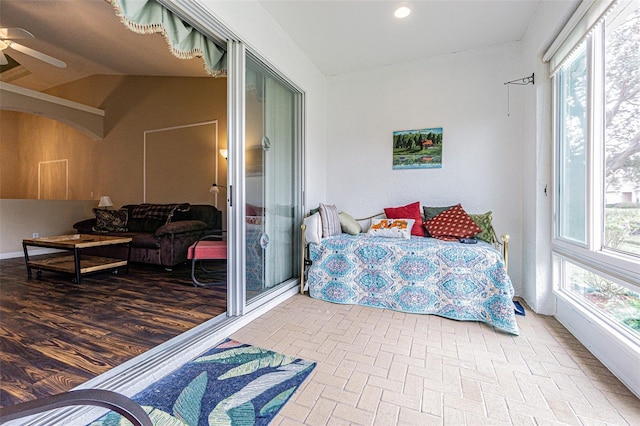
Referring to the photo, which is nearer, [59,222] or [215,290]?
[215,290]

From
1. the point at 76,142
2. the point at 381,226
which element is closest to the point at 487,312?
the point at 381,226

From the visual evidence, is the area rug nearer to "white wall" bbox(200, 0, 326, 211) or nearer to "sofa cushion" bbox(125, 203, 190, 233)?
"white wall" bbox(200, 0, 326, 211)

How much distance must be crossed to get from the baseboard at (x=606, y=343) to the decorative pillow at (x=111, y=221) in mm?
6021

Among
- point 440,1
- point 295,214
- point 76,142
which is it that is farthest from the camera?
point 76,142

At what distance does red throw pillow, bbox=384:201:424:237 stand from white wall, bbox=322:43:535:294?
166 millimetres

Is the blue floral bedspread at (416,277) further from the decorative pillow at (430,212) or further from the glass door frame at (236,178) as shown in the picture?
the glass door frame at (236,178)

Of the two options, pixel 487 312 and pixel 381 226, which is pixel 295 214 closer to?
pixel 381 226

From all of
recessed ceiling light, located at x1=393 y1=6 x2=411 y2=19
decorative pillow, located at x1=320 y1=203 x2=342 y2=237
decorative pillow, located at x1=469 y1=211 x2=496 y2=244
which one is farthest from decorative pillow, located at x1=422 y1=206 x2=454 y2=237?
recessed ceiling light, located at x1=393 y1=6 x2=411 y2=19

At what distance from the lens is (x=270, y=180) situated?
267 centimetres

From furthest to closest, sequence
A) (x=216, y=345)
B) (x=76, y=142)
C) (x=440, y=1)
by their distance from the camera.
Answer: (x=76, y=142) < (x=440, y=1) < (x=216, y=345)

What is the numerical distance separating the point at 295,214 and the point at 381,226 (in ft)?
3.33

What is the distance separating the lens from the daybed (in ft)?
7.23

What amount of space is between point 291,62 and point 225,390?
3.02 meters

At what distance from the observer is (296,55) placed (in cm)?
302
